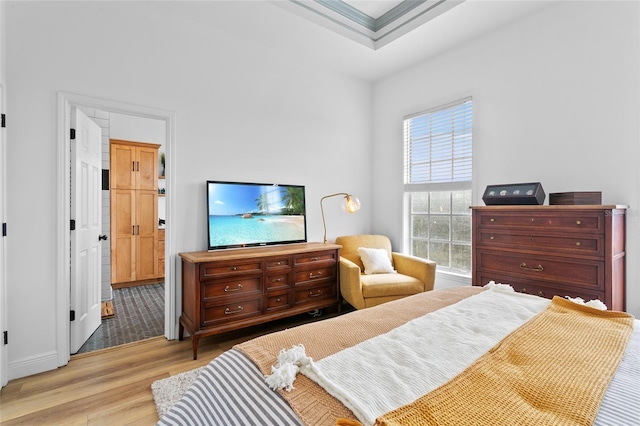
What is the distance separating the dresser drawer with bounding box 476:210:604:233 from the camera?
212cm

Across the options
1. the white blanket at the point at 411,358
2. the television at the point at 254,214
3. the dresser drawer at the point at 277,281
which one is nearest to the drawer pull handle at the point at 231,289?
the dresser drawer at the point at 277,281

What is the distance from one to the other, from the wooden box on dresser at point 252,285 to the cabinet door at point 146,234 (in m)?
2.57

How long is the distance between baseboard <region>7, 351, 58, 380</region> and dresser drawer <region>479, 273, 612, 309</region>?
3543 mm

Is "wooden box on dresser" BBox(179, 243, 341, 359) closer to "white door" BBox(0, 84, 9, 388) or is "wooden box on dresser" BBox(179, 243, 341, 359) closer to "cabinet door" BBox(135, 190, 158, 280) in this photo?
"white door" BBox(0, 84, 9, 388)

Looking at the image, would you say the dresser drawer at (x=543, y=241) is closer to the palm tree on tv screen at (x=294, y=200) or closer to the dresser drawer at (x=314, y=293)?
the dresser drawer at (x=314, y=293)

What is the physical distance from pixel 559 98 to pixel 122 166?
5593 mm

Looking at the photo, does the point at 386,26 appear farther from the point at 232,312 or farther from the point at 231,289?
the point at 232,312

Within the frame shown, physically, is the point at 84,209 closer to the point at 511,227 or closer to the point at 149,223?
the point at 149,223

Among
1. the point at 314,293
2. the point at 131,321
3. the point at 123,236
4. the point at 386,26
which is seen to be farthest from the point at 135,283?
the point at 386,26

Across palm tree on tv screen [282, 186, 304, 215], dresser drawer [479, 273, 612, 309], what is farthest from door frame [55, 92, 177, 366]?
dresser drawer [479, 273, 612, 309]

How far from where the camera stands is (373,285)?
3.10 metres

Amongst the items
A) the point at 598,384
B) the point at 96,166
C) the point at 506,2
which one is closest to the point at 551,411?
the point at 598,384

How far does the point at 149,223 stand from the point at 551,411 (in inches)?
213

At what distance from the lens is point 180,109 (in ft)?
9.51
